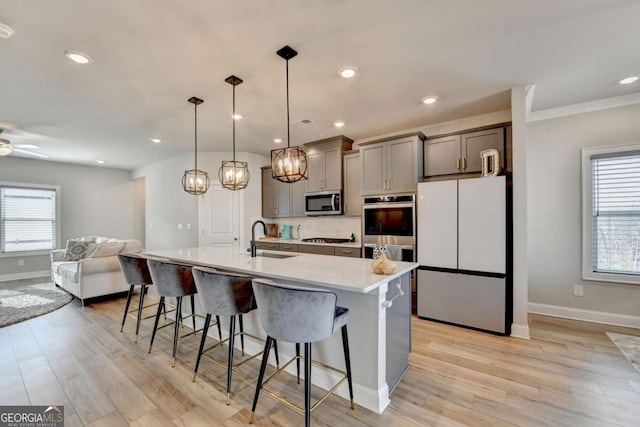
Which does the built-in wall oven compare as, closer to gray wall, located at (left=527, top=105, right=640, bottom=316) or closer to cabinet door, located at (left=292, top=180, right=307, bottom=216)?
cabinet door, located at (left=292, top=180, right=307, bottom=216)

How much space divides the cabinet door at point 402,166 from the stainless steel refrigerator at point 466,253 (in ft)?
0.98

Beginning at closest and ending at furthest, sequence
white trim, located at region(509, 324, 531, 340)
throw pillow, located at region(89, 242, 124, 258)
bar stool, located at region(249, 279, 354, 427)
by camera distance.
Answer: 1. bar stool, located at region(249, 279, 354, 427)
2. white trim, located at region(509, 324, 531, 340)
3. throw pillow, located at region(89, 242, 124, 258)

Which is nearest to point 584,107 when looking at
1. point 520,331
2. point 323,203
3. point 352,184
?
point 520,331

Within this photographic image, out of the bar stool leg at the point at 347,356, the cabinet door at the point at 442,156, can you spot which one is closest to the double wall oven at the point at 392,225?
the cabinet door at the point at 442,156

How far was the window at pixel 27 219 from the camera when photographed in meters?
5.79

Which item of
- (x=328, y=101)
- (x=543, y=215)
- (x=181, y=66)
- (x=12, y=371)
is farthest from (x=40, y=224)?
(x=543, y=215)

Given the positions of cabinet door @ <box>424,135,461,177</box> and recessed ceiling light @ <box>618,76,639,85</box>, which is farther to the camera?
cabinet door @ <box>424,135,461,177</box>

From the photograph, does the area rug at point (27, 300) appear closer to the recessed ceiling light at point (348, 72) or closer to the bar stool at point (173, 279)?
the bar stool at point (173, 279)

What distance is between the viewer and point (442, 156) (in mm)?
3691

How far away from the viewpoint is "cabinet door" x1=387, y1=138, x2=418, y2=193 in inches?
146

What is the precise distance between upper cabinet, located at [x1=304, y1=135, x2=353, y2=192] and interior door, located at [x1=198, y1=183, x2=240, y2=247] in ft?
5.65

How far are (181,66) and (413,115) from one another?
9.04ft

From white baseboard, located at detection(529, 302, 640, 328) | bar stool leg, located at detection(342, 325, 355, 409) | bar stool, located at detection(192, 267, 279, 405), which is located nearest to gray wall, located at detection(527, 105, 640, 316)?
white baseboard, located at detection(529, 302, 640, 328)

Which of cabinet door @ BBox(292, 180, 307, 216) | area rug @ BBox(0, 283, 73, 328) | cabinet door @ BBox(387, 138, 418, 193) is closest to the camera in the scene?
area rug @ BBox(0, 283, 73, 328)
